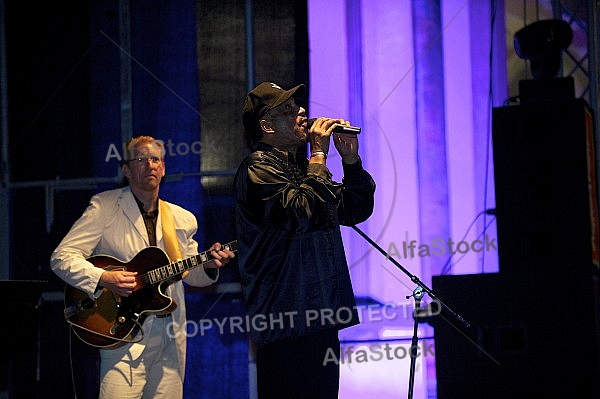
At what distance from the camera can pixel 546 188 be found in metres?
4.01

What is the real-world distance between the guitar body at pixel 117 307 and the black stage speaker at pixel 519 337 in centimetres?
139

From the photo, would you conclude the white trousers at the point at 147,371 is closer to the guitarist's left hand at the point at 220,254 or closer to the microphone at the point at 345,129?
the guitarist's left hand at the point at 220,254

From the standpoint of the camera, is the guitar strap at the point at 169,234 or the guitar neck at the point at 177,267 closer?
the guitar neck at the point at 177,267

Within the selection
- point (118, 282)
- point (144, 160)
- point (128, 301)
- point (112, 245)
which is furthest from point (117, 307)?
point (144, 160)

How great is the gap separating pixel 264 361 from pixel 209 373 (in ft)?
8.44

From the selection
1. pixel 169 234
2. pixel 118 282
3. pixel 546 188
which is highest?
pixel 546 188

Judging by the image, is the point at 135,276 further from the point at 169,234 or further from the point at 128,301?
the point at 169,234

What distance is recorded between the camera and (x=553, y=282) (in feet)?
12.7

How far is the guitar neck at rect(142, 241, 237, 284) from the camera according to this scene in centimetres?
400

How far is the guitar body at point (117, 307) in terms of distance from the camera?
3.94 m

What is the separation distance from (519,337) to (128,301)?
1935 millimetres

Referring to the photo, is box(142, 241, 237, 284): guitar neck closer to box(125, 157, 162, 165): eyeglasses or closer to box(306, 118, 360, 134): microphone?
box(125, 157, 162, 165): eyeglasses

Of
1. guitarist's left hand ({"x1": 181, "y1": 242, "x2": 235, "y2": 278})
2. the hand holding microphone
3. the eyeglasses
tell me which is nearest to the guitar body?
guitarist's left hand ({"x1": 181, "y1": 242, "x2": 235, "y2": 278})

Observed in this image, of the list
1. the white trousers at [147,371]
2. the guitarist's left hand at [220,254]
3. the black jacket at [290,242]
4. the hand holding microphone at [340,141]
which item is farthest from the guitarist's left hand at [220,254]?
the hand holding microphone at [340,141]
